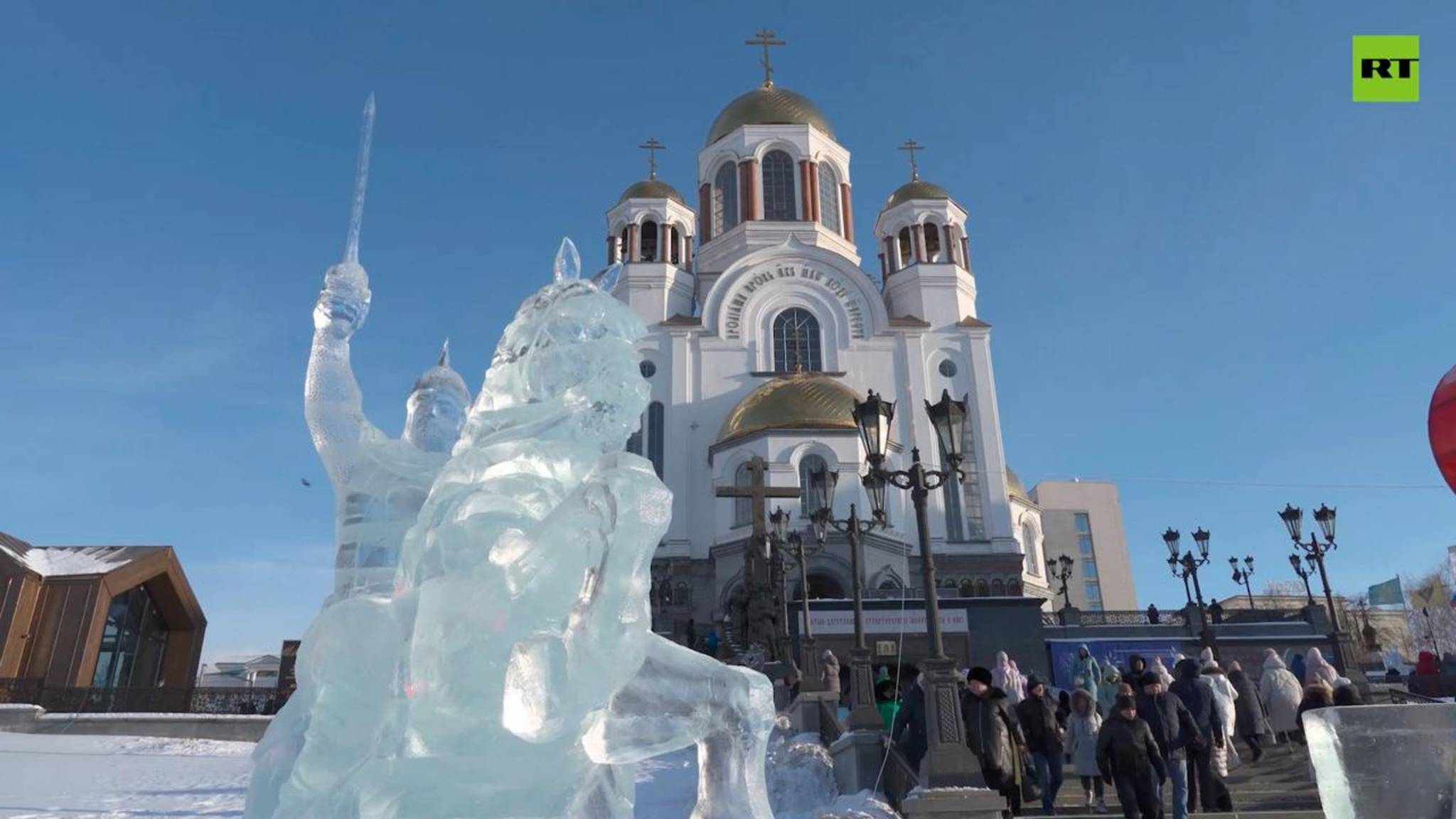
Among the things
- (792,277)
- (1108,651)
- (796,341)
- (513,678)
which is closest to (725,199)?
(792,277)

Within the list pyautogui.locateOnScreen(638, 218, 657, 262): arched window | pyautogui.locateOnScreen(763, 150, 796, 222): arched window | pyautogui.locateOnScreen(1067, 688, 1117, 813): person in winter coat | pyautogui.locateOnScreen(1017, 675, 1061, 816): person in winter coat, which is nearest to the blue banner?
pyautogui.locateOnScreen(1067, 688, 1117, 813): person in winter coat

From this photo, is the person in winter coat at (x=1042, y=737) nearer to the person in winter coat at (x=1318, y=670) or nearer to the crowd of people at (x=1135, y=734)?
the crowd of people at (x=1135, y=734)

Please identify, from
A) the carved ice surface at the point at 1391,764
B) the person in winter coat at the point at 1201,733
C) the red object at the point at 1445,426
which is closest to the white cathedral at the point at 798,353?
the person in winter coat at the point at 1201,733

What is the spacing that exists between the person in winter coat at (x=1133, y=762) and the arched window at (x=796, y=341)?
25.6 m

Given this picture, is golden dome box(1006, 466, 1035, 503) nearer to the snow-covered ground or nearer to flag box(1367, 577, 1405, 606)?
flag box(1367, 577, 1405, 606)

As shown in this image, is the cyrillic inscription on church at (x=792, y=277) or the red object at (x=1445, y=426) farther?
the cyrillic inscription on church at (x=792, y=277)

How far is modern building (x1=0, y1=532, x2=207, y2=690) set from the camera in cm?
1750

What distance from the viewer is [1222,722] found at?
8320 mm

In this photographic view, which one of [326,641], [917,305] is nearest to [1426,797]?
[326,641]

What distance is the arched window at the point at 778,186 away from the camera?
120 feet

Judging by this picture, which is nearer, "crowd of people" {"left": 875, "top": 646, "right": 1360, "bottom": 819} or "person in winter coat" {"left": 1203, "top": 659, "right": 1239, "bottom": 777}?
"crowd of people" {"left": 875, "top": 646, "right": 1360, "bottom": 819}

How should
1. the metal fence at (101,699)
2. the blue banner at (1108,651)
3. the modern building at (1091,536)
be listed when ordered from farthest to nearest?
the modern building at (1091,536), the blue banner at (1108,651), the metal fence at (101,699)

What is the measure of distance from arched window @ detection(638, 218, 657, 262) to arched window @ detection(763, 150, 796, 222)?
14.9ft

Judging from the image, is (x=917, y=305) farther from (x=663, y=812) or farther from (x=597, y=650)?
(x=597, y=650)
